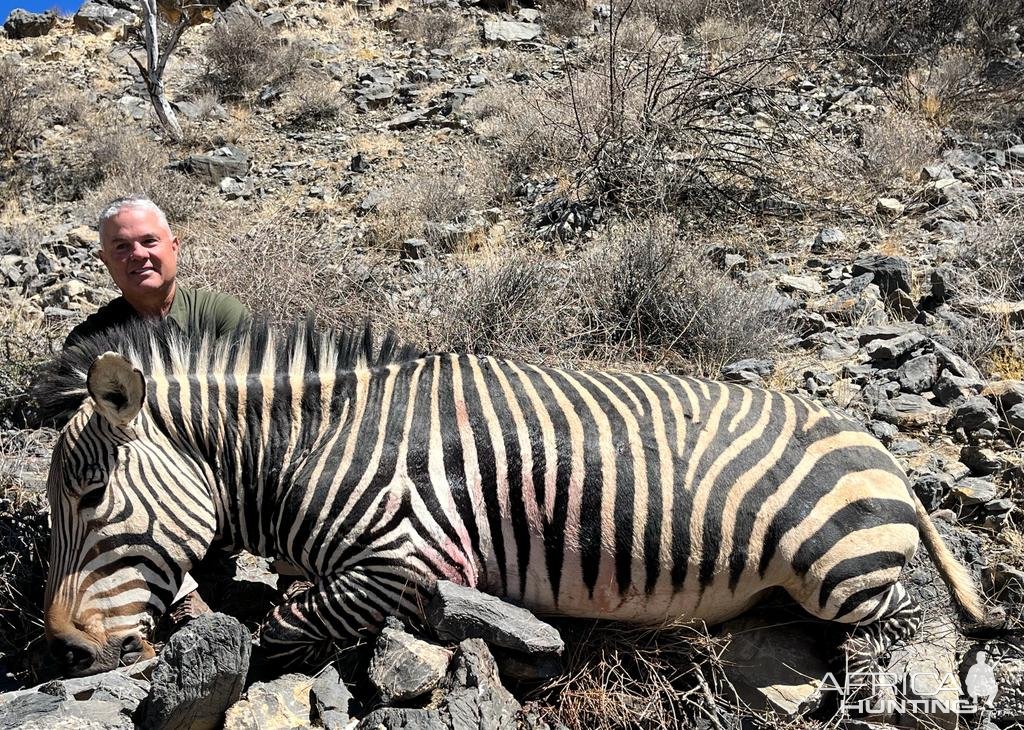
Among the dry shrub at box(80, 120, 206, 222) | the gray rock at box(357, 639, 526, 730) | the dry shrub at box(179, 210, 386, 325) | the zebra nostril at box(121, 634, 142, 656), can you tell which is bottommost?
the gray rock at box(357, 639, 526, 730)

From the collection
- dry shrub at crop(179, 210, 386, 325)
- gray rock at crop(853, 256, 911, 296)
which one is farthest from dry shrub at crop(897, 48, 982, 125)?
dry shrub at crop(179, 210, 386, 325)

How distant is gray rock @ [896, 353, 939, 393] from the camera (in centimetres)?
491

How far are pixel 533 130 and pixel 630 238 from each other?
3.90 metres

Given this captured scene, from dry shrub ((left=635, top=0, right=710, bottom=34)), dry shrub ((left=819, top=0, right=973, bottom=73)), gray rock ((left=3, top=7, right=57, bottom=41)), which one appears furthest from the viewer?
gray rock ((left=3, top=7, right=57, bottom=41))

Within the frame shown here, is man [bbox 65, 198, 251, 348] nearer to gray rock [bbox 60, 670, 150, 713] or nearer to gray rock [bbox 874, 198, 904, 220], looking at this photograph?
gray rock [bbox 60, 670, 150, 713]

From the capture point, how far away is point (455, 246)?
7.86m

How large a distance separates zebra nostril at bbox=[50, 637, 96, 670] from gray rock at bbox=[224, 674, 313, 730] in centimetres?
55

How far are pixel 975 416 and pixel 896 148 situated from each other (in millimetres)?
4872

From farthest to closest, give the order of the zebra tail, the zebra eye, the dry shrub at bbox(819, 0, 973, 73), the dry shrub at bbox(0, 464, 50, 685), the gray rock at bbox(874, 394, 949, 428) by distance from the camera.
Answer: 1. the dry shrub at bbox(819, 0, 973, 73)
2. the gray rock at bbox(874, 394, 949, 428)
3. the dry shrub at bbox(0, 464, 50, 685)
4. the zebra tail
5. the zebra eye

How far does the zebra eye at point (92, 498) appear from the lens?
2.92m

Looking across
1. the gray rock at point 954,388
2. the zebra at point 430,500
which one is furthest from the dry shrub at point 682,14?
the zebra at point 430,500

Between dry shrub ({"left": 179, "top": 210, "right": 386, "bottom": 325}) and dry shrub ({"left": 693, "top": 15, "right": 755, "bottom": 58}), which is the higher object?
dry shrub ({"left": 693, "top": 15, "right": 755, "bottom": 58})

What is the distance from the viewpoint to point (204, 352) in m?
3.27

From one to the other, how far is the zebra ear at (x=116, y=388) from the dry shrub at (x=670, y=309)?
3.46m
